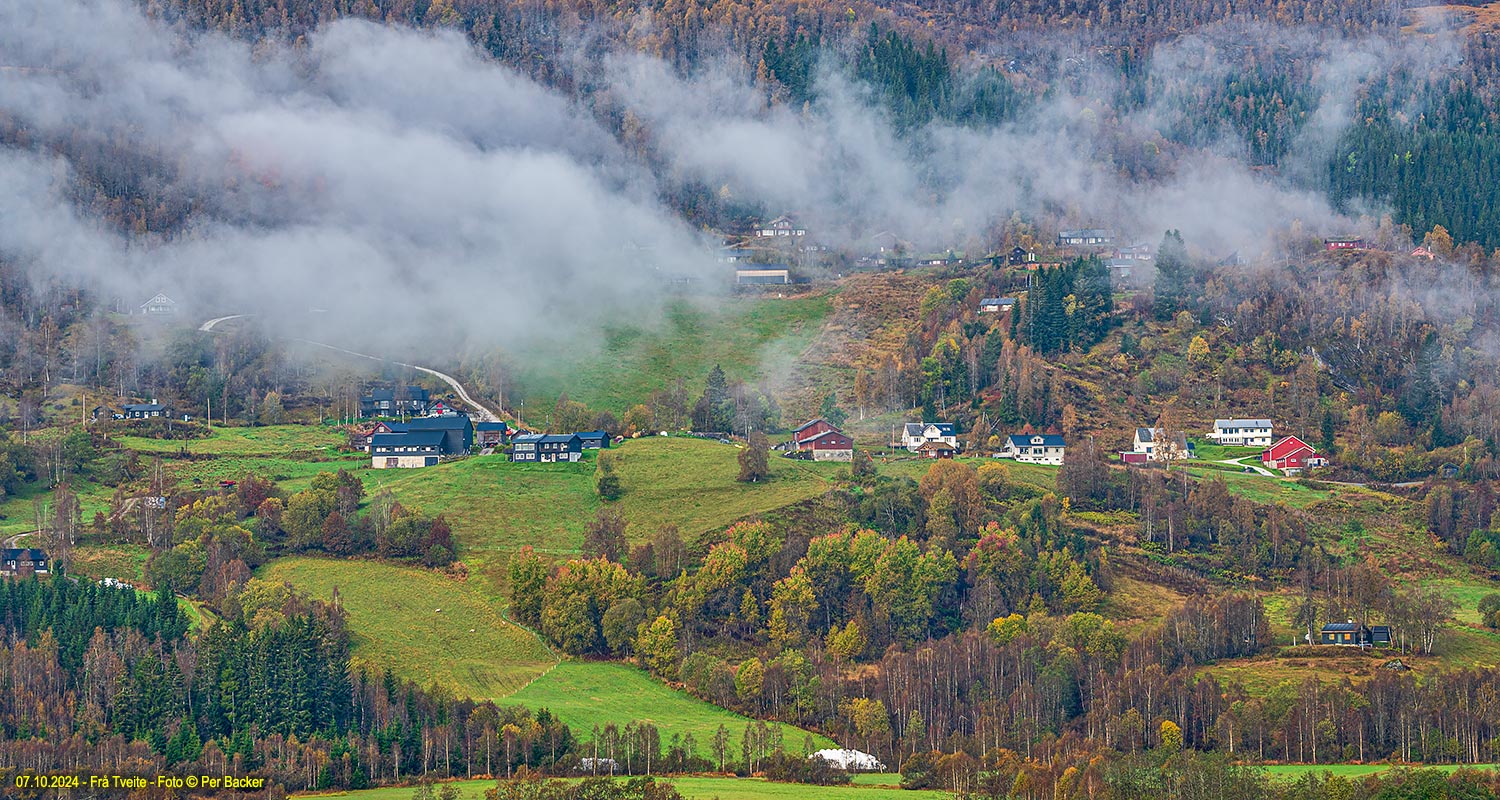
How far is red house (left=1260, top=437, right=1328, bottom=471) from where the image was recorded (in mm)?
157000

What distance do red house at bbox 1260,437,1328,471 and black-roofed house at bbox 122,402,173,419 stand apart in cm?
10461

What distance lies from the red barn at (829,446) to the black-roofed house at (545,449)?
2080cm

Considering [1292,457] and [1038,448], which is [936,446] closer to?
[1038,448]

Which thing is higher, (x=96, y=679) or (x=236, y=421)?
(x=236, y=421)

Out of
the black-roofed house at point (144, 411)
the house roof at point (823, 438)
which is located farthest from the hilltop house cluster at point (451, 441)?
the black-roofed house at point (144, 411)

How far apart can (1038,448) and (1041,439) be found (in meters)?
0.95

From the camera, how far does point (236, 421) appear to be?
169375mm

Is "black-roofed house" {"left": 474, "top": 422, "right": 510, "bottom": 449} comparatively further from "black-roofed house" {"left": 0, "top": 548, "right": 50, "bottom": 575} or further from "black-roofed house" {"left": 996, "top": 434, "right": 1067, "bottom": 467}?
"black-roofed house" {"left": 996, "top": 434, "right": 1067, "bottom": 467}

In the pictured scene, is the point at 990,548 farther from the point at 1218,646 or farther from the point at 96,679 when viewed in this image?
the point at 96,679

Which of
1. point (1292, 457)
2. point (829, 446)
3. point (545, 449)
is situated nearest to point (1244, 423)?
point (1292, 457)

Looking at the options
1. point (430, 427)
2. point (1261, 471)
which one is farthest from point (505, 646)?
point (1261, 471)

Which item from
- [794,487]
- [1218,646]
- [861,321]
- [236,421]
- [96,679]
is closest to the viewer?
[96,679]

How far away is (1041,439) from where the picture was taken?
156 metres

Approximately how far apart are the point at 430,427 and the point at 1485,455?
94406mm
